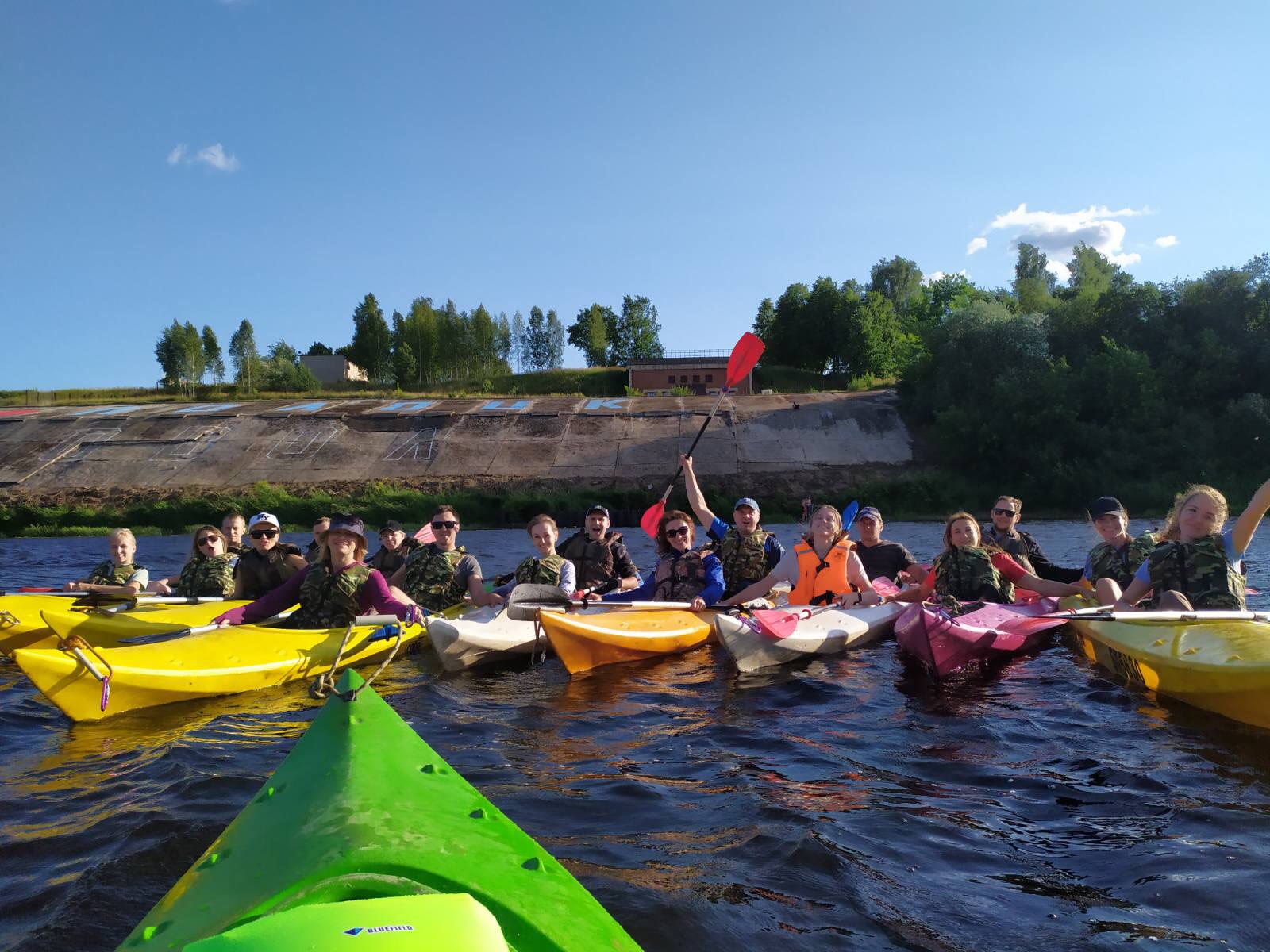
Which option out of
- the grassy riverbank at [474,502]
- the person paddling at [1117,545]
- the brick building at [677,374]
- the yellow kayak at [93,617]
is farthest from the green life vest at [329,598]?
the brick building at [677,374]

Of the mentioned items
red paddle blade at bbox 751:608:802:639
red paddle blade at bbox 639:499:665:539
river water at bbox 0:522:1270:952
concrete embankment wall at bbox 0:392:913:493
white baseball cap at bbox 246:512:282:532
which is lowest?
river water at bbox 0:522:1270:952

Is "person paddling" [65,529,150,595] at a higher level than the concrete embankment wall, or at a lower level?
lower

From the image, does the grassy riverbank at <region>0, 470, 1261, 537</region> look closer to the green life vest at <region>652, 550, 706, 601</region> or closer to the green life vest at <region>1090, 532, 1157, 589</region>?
the green life vest at <region>652, 550, 706, 601</region>

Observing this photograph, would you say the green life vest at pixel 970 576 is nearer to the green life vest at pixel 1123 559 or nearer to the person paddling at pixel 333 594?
the green life vest at pixel 1123 559

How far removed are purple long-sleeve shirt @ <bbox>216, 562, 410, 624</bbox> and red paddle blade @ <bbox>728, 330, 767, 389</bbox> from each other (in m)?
4.74

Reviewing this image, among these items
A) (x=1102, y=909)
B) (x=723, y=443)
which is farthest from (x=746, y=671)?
(x=723, y=443)

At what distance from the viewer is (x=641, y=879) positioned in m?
3.53

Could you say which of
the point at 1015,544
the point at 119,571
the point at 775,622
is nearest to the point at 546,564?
the point at 775,622

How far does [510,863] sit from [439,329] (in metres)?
62.0

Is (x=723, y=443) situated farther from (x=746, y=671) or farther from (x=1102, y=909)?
(x=1102, y=909)

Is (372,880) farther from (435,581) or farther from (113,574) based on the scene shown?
(113,574)

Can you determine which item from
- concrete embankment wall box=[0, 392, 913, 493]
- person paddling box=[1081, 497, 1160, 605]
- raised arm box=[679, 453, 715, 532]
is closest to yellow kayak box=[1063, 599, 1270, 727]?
person paddling box=[1081, 497, 1160, 605]

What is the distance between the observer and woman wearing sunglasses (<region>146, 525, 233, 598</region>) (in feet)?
27.9

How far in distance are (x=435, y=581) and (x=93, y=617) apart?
276 cm
